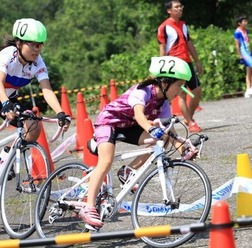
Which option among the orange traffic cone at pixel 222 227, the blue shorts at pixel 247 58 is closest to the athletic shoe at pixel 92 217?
the orange traffic cone at pixel 222 227

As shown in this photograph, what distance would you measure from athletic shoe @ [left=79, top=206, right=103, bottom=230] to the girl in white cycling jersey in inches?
36.7

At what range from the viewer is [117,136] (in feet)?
25.2

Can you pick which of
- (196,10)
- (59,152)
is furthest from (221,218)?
(196,10)

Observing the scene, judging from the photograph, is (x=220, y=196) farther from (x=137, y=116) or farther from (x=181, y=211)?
(x=137, y=116)

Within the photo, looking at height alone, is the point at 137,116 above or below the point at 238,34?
below

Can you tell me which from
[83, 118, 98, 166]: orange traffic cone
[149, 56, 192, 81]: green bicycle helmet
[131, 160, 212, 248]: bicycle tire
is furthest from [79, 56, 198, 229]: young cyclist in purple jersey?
[83, 118, 98, 166]: orange traffic cone

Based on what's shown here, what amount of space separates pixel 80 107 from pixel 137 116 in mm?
6969

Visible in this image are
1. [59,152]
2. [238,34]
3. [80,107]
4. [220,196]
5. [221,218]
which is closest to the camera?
[221,218]

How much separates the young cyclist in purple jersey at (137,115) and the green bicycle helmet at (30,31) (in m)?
0.95

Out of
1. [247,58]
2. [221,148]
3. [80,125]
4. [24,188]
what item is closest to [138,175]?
[24,188]

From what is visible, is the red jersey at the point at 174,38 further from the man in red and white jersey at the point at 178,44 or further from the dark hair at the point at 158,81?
the dark hair at the point at 158,81

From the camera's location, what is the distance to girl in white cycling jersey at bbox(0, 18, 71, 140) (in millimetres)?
8023

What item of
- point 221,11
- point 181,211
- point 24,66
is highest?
point 221,11

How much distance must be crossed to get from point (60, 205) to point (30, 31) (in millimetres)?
1542
